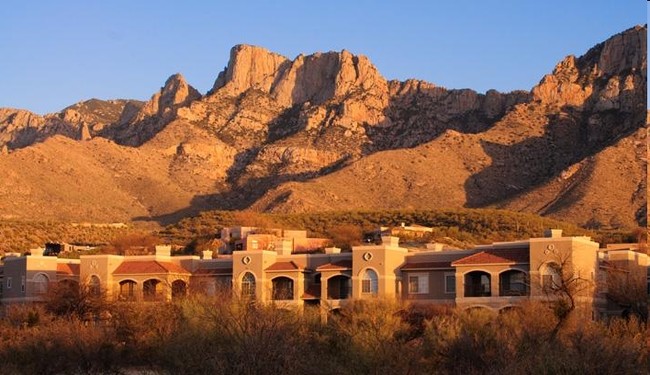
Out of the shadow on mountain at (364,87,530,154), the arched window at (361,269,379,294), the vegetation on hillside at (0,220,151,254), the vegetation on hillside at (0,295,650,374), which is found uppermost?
the shadow on mountain at (364,87,530,154)

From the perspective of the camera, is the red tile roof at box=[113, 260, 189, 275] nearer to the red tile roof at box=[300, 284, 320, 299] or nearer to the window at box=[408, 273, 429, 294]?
the red tile roof at box=[300, 284, 320, 299]

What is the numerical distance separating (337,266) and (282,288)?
3.31m

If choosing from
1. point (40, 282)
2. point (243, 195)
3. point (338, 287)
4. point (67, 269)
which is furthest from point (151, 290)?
point (243, 195)

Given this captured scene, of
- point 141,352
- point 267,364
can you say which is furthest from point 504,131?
point 267,364

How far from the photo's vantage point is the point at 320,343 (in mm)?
36625

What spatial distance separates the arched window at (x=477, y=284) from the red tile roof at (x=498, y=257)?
0.73 meters

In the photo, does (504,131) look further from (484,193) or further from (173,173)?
(173,173)

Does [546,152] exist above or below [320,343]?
above

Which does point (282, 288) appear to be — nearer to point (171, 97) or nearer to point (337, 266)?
point (337, 266)

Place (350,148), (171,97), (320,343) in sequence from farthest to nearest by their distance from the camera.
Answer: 1. (171,97)
2. (350,148)
3. (320,343)

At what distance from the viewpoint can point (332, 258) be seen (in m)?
62.3

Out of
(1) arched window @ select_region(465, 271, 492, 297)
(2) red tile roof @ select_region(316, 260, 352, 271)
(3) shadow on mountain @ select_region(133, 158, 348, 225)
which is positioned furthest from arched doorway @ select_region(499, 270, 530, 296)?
(3) shadow on mountain @ select_region(133, 158, 348, 225)

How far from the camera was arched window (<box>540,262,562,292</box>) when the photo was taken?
52.3 m

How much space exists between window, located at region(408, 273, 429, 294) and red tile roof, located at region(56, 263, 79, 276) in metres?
20.1
